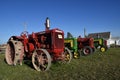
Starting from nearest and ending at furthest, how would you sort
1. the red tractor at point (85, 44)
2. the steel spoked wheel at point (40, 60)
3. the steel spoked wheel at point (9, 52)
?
the steel spoked wheel at point (40, 60), the steel spoked wheel at point (9, 52), the red tractor at point (85, 44)

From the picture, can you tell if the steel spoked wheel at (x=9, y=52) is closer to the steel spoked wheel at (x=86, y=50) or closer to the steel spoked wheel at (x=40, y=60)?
the steel spoked wheel at (x=40, y=60)

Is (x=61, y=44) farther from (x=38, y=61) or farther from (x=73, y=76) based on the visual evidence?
(x=73, y=76)

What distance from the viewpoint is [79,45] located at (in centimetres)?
1752

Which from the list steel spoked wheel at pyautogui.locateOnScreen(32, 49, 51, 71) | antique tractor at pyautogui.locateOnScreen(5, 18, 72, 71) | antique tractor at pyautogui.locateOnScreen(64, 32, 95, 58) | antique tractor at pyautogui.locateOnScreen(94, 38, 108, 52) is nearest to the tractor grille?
antique tractor at pyautogui.locateOnScreen(5, 18, 72, 71)

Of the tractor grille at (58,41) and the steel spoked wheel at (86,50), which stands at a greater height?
the tractor grille at (58,41)

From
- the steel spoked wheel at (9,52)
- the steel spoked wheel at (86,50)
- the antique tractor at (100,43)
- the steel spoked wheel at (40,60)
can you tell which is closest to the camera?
the steel spoked wheel at (40,60)

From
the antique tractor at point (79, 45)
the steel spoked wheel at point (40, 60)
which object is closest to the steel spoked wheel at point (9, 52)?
the steel spoked wheel at point (40, 60)

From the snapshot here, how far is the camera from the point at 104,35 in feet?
211

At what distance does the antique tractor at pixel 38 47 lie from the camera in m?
8.44

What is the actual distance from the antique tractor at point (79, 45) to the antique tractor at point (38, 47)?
13.1ft

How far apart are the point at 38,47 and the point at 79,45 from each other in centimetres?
871

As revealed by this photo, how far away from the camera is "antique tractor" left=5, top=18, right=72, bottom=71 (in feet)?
27.7

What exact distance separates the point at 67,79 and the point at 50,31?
310 cm

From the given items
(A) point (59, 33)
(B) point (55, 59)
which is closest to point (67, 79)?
(B) point (55, 59)
